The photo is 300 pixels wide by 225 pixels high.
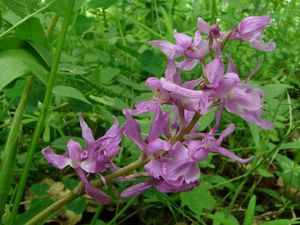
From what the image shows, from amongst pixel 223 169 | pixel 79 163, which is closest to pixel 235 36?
pixel 79 163

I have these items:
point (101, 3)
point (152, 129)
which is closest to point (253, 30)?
point (152, 129)

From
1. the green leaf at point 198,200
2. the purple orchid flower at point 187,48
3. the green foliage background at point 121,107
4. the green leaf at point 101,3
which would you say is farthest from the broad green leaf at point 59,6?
the green leaf at point 198,200

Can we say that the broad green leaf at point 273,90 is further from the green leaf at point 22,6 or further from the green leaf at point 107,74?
the green leaf at point 22,6

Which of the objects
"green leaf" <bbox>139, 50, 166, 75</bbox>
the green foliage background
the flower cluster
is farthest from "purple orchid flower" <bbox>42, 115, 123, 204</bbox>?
"green leaf" <bbox>139, 50, 166, 75</bbox>

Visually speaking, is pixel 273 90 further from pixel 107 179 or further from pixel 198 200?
pixel 107 179

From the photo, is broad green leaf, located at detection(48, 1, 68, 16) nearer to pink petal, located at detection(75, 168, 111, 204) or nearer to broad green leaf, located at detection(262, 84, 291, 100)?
pink petal, located at detection(75, 168, 111, 204)
